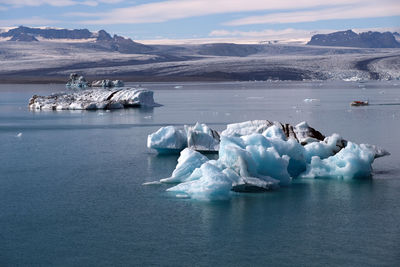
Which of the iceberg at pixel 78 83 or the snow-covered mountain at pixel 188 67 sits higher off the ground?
the snow-covered mountain at pixel 188 67

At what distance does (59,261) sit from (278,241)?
238 centimetres

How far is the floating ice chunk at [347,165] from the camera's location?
32.5ft

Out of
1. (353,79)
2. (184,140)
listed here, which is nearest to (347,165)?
(184,140)

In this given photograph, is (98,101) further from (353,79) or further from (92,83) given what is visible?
(353,79)

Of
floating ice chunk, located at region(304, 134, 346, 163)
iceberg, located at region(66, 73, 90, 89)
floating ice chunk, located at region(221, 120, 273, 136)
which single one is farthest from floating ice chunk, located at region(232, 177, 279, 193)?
iceberg, located at region(66, 73, 90, 89)

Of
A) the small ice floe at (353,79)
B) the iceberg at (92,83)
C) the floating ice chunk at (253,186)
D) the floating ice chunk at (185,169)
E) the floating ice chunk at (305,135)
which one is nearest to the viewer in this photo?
the floating ice chunk at (253,186)

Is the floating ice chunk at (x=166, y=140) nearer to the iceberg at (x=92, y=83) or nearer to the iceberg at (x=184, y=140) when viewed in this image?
the iceberg at (x=184, y=140)

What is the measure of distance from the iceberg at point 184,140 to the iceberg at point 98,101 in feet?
52.1

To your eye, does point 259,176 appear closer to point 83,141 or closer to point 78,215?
point 78,215

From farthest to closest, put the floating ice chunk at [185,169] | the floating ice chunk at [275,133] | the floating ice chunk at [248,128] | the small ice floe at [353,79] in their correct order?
the small ice floe at [353,79]
the floating ice chunk at [248,128]
the floating ice chunk at [275,133]
the floating ice chunk at [185,169]

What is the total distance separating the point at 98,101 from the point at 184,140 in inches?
652

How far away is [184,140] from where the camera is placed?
42.5 feet

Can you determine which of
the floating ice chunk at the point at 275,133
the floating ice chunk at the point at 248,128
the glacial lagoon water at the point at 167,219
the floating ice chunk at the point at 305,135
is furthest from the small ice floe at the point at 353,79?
the floating ice chunk at the point at 275,133

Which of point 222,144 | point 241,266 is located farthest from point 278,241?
point 222,144
